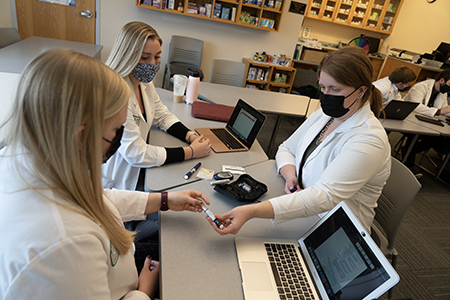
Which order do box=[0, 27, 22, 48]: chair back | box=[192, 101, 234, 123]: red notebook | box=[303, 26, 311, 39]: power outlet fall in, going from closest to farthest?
1. box=[192, 101, 234, 123]: red notebook
2. box=[0, 27, 22, 48]: chair back
3. box=[303, 26, 311, 39]: power outlet

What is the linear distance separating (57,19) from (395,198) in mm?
4707

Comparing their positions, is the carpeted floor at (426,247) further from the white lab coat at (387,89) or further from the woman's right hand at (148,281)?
the woman's right hand at (148,281)

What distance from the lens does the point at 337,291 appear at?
0.83 m

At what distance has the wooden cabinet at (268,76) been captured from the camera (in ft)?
15.9

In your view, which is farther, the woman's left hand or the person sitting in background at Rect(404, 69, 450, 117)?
the person sitting in background at Rect(404, 69, 450, 117)

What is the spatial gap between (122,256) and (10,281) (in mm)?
288

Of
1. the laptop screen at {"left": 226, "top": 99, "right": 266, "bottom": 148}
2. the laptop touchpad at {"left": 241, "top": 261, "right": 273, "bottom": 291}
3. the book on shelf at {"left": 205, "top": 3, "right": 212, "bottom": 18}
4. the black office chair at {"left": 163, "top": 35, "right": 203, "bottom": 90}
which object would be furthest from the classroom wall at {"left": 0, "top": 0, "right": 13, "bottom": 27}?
the laptop touchpad at {"left": 241, "top": 261, "right": 273, "bottom": 291}

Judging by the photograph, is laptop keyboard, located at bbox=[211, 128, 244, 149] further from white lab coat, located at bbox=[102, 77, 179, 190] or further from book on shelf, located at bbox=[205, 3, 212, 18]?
book on shelf, located at bbox=[205, 3, 212, 18]

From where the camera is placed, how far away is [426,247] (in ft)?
7.79

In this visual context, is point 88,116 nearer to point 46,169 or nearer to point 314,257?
point 46,169

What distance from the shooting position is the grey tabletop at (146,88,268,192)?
1.32 metres

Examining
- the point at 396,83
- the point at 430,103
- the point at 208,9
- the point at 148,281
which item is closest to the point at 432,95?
the point at 430,103

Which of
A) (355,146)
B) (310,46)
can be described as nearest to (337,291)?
(355,146)

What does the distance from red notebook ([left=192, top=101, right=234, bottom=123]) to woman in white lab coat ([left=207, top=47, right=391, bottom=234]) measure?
2.43ft
